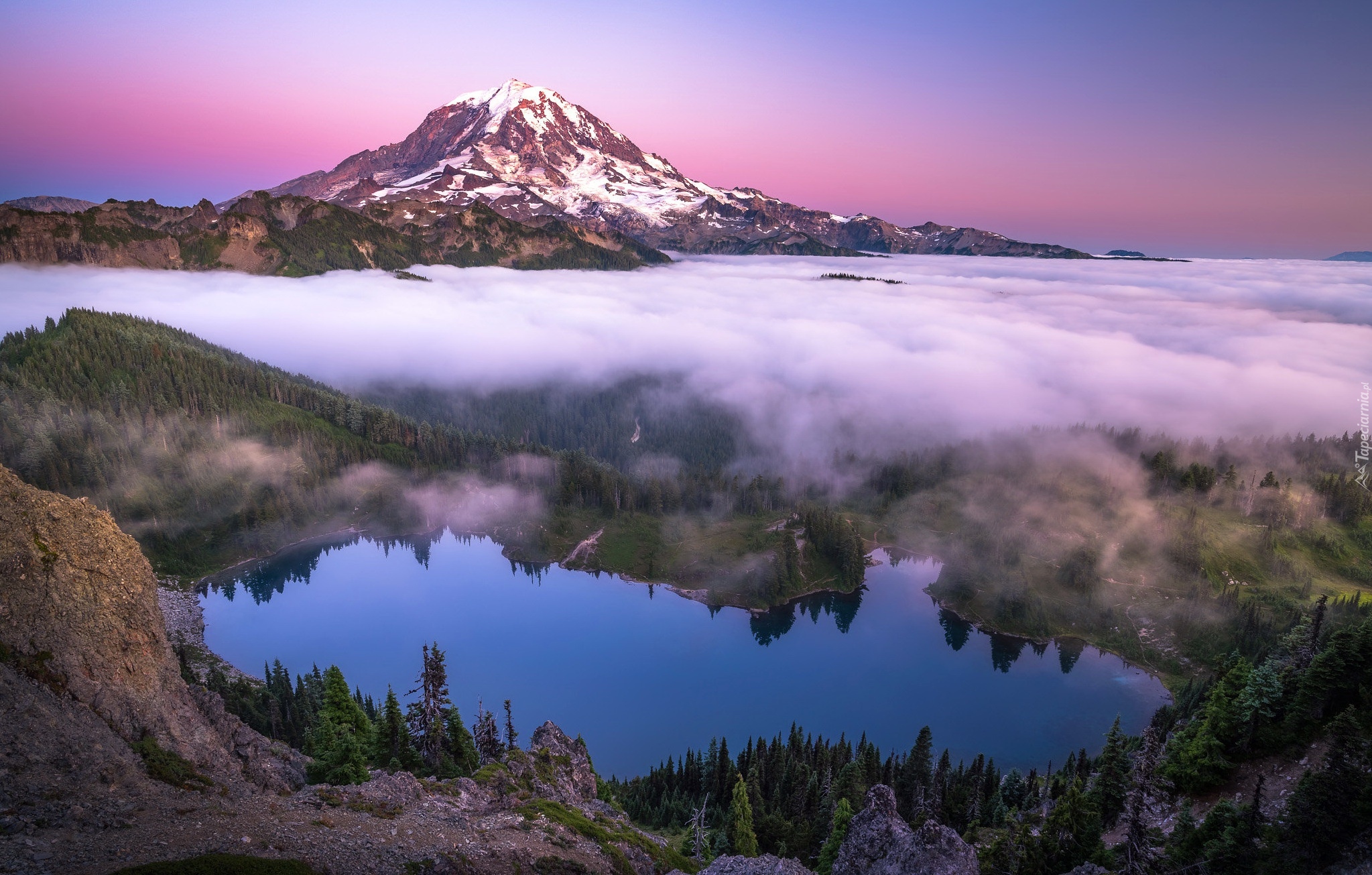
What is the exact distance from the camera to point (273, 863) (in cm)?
2769

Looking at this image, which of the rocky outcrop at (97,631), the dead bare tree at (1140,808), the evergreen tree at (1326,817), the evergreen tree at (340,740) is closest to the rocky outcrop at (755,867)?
the dead bare tree at (1140,808)

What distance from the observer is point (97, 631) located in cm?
3906

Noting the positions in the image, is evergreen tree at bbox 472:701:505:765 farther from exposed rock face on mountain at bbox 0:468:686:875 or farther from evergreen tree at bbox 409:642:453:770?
exposed rock face on mountain at bbox 0:468:686:875

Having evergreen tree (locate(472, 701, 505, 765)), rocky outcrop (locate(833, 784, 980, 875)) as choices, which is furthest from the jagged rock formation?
evergreen tree (locate(472, 701, 505, 765))

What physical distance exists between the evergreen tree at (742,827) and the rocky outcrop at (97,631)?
4113 cm

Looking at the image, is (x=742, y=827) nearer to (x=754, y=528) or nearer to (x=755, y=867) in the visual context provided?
(x=755, y=867)

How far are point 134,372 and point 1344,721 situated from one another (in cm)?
25798

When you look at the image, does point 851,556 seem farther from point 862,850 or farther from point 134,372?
point 134,372

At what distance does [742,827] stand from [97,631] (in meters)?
55.3

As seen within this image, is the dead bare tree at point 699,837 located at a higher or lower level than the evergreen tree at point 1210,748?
lower

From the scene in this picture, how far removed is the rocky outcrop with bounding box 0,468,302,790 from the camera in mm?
36375

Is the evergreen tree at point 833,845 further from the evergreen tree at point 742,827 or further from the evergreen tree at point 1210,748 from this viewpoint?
the evergreen tree at point 1210,748

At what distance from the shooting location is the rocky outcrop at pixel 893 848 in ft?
132

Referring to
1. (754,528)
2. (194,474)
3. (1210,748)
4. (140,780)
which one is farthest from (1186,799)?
(194,474)
